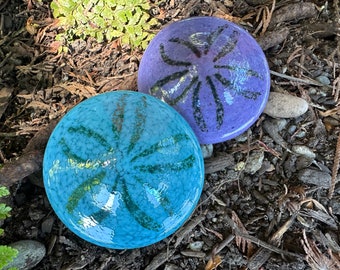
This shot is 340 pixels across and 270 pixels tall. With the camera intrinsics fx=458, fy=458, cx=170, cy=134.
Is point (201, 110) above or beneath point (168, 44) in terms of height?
beneath

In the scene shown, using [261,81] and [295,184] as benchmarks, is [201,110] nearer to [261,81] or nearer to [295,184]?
[261,81]

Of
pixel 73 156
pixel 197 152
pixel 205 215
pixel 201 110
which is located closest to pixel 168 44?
pixel 201 110

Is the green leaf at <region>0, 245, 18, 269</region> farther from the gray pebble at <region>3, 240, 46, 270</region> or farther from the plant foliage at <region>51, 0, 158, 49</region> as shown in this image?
the plant foliage at <region>51, 0, 158, 49</region>

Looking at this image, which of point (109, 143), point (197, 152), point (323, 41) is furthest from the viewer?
point (323, 41)

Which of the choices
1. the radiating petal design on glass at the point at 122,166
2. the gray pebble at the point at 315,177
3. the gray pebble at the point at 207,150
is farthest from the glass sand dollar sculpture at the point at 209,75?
the gray pebble at the point at 315,177

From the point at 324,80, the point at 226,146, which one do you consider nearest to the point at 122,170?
the point at 226,146

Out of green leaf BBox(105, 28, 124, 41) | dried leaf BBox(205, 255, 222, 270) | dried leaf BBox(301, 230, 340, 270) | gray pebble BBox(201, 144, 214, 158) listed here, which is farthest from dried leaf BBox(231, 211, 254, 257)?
green leaf BBox(105, 28, 124, 41)

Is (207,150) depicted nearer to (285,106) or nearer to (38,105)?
(285,106)
